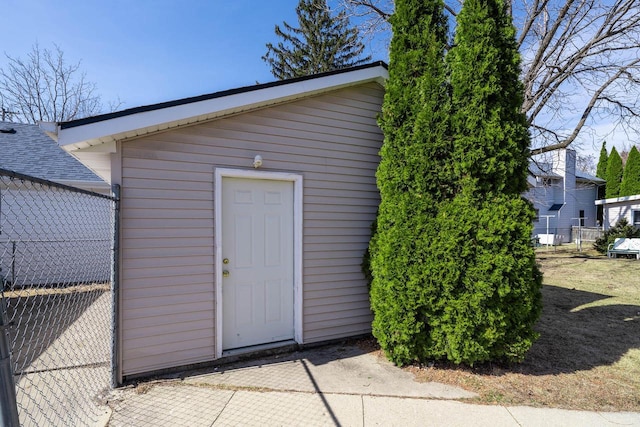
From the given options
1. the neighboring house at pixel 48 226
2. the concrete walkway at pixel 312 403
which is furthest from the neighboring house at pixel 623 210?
Result: the neighboring house at pixel 48 226

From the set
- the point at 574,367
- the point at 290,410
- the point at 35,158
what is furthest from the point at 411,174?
the point at 35,158

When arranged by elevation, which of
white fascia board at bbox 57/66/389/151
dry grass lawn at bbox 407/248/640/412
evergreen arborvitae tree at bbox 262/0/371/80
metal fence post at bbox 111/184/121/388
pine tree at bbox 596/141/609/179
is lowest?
dry grass lawn at bbox 407/248/640/412

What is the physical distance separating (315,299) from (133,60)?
10159 millimetres

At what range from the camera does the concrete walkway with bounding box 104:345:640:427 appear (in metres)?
2.87

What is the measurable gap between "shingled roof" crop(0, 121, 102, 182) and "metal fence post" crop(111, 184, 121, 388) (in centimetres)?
625

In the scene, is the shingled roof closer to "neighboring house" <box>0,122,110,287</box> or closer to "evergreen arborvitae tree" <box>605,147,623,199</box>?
"neighboring house" <box>0,122,110,287</box>

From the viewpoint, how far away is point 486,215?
357 centimetres

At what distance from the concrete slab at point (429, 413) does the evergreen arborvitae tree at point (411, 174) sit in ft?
2.44

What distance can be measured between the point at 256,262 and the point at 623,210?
22.3m

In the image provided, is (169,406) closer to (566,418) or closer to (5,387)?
(5,387)

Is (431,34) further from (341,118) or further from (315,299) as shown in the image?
(315,299)

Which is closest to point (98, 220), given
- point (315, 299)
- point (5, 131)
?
point (5, 131)

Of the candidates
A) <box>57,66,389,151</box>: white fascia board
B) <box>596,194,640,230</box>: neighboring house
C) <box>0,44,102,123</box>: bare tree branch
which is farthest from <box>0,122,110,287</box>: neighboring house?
<box>596,194,640,230</box>: neighboring house

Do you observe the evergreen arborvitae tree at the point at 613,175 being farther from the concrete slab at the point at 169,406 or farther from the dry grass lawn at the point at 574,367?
the concrete slab at the point at 169,406
